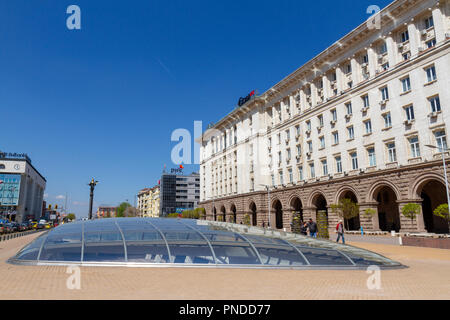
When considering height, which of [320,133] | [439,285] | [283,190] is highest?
[320,133]

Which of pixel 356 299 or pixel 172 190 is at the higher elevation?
pixel 172 190

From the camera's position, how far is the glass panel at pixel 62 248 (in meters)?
13.3

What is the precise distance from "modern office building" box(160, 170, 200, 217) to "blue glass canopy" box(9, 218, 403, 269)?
124m

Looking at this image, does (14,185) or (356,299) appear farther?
(14,185)

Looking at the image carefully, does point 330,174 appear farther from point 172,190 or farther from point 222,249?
point 172,190

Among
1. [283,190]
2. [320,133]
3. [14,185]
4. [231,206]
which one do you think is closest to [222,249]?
[320,133]

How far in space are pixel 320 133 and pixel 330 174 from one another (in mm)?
6490

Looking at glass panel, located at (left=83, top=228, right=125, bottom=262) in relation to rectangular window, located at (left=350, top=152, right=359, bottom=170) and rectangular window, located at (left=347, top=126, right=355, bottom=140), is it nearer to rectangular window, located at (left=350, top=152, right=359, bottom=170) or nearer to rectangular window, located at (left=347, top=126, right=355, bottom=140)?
rectangular window, located at (left=350, top=152, right=359, bottom=170)

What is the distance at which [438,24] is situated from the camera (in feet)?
103

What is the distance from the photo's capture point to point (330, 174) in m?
43.6

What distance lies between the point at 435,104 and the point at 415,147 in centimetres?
453

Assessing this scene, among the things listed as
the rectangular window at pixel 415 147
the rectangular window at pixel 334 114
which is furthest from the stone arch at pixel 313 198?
the rectangular window at pixel 415 147

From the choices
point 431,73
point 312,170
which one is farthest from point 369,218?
point 431,73

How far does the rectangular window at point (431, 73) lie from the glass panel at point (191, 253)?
98.9 ft
